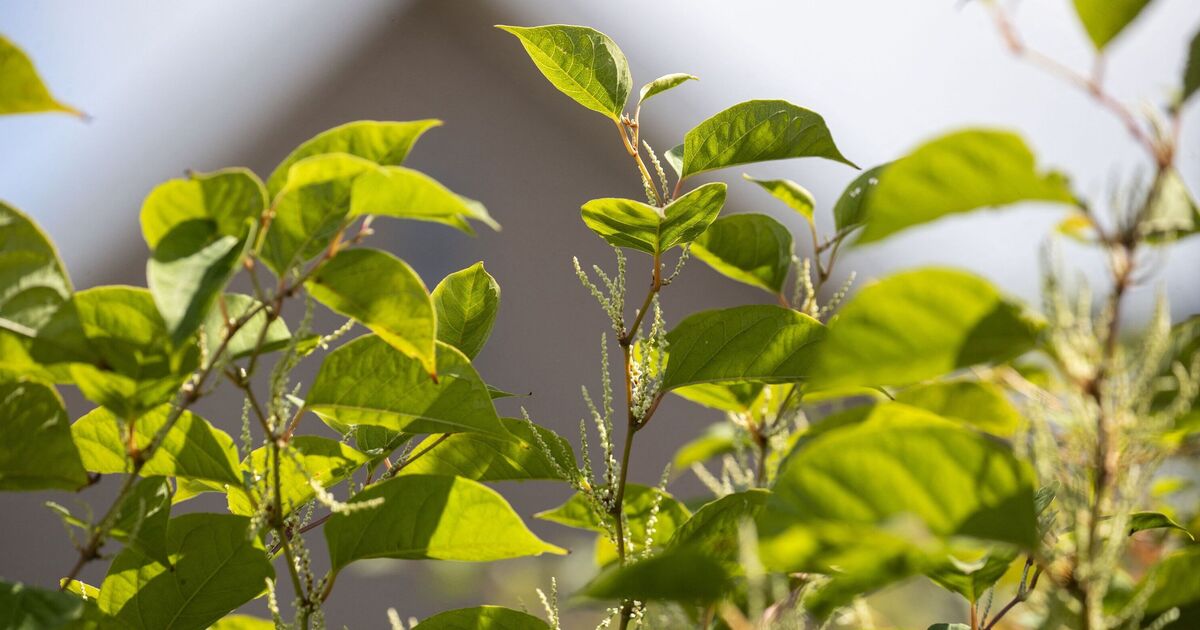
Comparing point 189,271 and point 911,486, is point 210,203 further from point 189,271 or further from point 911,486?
point 911,486

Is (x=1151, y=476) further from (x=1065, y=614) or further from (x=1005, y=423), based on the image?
(x=1005, y=423)

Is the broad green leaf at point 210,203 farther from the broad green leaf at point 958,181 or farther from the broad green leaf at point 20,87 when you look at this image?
the broad green leaf at point 958,181

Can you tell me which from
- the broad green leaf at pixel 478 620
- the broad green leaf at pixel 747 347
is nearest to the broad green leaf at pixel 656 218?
the broad green leaf at pixel 747 347

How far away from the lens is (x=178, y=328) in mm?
458

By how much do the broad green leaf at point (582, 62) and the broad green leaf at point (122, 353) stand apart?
14.7 inches

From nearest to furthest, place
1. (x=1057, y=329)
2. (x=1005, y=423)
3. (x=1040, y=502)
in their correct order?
(x=1057, y=329), (x=1040, y=502), (x=1005, y=423)

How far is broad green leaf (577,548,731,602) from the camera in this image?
0.40m

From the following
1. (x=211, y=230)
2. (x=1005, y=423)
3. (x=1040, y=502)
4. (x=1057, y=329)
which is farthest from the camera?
(x=1005, y=423)

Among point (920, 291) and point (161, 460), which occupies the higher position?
point (920, 291)

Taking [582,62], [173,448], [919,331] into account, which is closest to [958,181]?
[919,331]

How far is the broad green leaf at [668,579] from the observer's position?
1.31 feet

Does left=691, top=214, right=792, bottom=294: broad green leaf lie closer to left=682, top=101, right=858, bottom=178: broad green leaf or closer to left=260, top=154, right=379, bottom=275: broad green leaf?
left=682, top=101, right=858, bottom=178: broad green leaf

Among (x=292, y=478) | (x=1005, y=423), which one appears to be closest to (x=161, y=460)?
(x=292, y=478)

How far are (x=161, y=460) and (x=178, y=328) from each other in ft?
0.79
